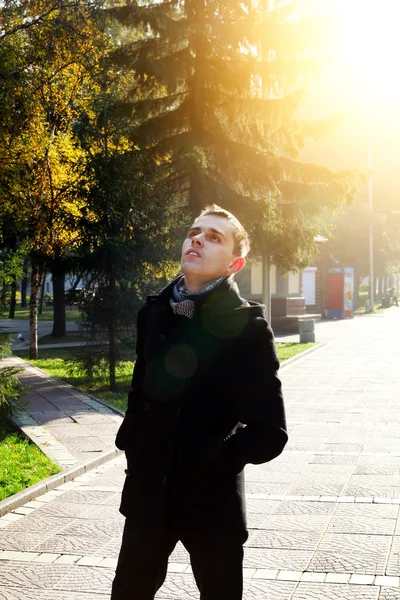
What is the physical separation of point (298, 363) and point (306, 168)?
4.38 m

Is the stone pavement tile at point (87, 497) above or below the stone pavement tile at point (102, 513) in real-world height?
below

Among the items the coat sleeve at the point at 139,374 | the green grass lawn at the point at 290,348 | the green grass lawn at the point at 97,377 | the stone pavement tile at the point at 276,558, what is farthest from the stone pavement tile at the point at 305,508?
the green grass lawn at the point at 290,348

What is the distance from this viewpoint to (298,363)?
1938cm

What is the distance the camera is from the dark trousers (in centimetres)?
284

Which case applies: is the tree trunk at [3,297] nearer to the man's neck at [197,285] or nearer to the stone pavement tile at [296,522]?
the stone pavement tile at [296,522]

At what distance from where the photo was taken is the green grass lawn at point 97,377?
14.3 m

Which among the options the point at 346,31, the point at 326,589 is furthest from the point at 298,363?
the point at 326,589

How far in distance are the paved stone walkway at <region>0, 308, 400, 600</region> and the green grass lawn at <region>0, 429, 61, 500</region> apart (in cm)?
30

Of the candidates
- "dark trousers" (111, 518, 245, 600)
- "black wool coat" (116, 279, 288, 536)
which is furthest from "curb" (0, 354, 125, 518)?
"black wool coat" (116, 279, 288, 536)

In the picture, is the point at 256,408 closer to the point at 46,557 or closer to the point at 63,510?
the point at 46,557

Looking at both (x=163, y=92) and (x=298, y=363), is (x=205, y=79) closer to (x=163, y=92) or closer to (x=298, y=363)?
(x=163, y=92)

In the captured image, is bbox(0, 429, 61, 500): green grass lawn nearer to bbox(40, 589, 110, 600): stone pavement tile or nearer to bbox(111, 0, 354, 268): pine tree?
bbox(40, 589, 110, 600): stone pavement tile

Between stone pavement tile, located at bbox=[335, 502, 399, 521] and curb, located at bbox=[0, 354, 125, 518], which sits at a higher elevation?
stone pavement tile, located at bbox=[335, 502, 399, 521]

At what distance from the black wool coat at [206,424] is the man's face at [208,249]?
0.12m
